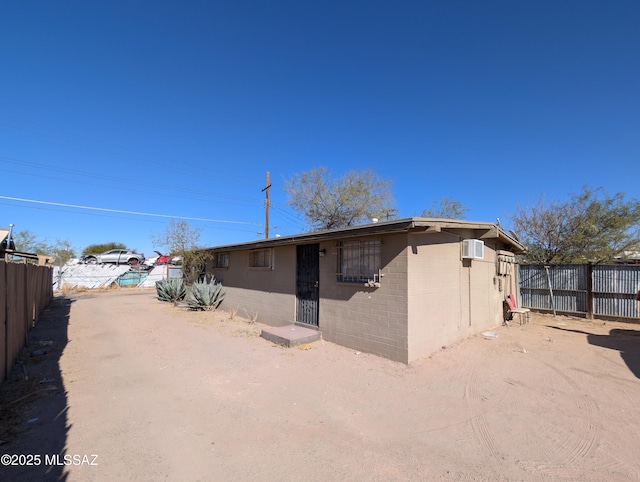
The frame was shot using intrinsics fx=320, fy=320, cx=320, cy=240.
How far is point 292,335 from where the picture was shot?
24.1ft

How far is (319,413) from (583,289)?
11.0 metres

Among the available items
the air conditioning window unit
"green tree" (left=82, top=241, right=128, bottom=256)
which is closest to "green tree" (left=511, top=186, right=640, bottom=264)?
the air conditioning window unit

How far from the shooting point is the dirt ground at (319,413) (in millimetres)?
2814

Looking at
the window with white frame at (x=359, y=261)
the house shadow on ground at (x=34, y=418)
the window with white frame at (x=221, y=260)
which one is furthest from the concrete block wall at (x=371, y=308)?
the window with white frame at (x=221, y=260)

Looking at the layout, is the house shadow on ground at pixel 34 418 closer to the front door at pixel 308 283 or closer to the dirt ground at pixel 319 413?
the dirt ground at pixel 319 413

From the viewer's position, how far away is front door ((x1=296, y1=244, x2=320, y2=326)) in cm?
790

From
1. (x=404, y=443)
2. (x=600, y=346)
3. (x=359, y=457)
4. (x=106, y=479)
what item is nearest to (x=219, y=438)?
(x=106, y=479)

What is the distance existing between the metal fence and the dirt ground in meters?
3.97

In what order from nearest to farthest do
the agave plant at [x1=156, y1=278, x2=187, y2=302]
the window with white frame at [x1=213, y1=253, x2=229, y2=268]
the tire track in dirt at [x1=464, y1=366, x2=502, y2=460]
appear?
1. the tire track in dirt at [x1=464, y1=366, x2=502, y2=460]
2. the window with white frame at [x1=213, y1=253, x2=229, y2=268]
3. the agave plant at [x1=156, y1=278, x2=187, y2=302]

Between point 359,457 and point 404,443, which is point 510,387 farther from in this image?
point 359,457

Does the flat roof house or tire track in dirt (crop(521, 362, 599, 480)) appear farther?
the flat roof house

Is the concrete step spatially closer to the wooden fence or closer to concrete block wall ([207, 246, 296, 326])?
concrete block wall ([207, 246, 296, 326])

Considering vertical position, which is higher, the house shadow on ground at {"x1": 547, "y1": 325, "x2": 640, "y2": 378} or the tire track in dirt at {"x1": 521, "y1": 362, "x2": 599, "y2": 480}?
the tire track in dirt at {"x1": 521, "y1": 362, "x2": 599, "y2": 480}

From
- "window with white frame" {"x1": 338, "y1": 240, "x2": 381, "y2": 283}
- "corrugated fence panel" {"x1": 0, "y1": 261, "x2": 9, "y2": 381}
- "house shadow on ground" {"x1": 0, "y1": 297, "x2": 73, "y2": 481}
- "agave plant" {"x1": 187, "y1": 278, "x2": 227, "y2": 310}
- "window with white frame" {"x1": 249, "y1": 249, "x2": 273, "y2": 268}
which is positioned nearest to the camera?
"house shadow on ground" {"x1": 0, "y1": 297, "x2": 73, "y2": 481}
